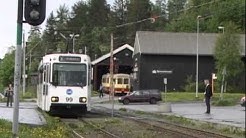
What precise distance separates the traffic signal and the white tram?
597 inches

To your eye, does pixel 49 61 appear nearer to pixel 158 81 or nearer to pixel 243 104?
pixel 243 104

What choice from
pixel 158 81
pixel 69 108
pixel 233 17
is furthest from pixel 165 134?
pixel 158 81

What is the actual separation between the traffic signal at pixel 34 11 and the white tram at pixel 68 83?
15153 millimetres

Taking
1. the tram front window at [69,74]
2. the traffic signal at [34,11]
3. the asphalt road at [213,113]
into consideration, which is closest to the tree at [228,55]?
the traffic signal at [34,11]

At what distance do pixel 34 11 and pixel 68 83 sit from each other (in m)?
15.5

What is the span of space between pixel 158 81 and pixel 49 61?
32.0m

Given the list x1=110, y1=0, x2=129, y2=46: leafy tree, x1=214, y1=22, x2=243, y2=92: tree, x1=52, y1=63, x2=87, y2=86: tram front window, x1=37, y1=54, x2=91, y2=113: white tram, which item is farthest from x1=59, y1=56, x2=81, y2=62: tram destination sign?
x1=110, y1=0, x2=129, y2=46: leafy tree

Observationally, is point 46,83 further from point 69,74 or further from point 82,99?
point 82,99

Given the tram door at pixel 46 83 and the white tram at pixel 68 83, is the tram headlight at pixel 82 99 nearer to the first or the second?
the white tram at pixel 68 83

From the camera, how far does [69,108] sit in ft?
89.9

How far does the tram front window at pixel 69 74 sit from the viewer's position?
1077 inches

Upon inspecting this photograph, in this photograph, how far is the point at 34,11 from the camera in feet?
39.3

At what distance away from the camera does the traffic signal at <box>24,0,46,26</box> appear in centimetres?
1197

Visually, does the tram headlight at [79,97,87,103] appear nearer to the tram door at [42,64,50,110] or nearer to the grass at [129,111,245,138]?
the tram door at [42,64,50,110]
